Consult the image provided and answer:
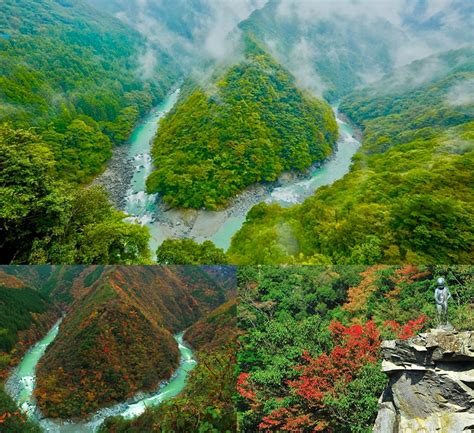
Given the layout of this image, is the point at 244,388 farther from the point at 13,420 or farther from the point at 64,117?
the point at 64,117

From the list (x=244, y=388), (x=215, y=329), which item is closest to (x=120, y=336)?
(x=215, y=329)

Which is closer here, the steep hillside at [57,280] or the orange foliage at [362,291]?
the steep hillside at [57,280]

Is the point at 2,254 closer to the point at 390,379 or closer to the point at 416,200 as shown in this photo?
the point at 390,379

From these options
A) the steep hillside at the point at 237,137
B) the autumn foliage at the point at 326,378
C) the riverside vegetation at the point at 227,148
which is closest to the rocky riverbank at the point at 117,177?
the riverside vegetation at the point at 227,148

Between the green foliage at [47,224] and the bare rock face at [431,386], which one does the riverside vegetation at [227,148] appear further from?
the bare rock face at [431,386]

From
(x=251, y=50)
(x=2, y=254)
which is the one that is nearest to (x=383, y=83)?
(x=251, y=50)
